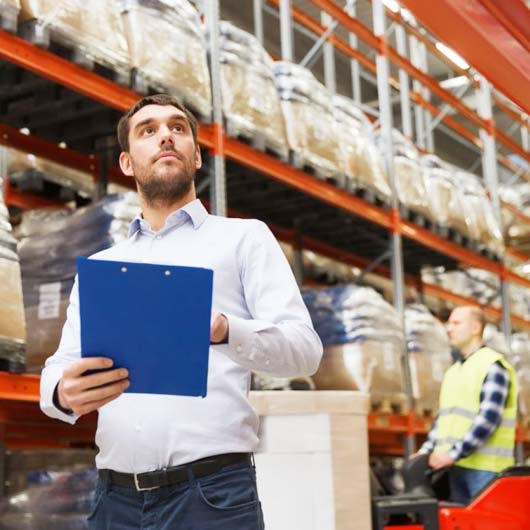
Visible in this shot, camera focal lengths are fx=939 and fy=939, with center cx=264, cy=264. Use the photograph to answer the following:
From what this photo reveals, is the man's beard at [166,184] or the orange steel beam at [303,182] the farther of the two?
the orange steel beam at [303,182]

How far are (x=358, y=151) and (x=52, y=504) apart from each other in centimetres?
387

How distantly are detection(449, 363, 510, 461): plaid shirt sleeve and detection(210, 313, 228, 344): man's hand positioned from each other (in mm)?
3632

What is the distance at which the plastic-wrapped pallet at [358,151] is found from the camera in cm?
715

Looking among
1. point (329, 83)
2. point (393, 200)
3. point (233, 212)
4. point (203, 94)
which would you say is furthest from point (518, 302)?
point (203, 94)

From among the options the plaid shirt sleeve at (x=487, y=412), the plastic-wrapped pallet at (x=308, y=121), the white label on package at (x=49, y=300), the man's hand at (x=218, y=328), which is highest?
the plastic-wrapped pallet at (x=308, y=121)

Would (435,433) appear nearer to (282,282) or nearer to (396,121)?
(282,282)

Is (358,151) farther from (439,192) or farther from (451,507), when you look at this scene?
(451,507)

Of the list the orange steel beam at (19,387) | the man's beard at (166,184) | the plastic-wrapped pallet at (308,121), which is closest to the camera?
the man's beard at (166,184)

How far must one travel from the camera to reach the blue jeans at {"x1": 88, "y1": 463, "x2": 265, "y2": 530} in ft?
7.30

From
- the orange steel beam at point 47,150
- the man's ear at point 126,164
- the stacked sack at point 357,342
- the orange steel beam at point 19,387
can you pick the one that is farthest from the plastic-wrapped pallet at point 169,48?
the man's ear at point 126,164

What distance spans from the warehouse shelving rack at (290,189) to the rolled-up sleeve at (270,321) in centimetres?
215

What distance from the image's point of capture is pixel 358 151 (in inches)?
289

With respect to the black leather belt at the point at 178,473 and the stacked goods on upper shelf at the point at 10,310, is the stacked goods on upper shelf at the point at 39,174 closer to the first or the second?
the stacked goods on upper shelf at the point at 10,310

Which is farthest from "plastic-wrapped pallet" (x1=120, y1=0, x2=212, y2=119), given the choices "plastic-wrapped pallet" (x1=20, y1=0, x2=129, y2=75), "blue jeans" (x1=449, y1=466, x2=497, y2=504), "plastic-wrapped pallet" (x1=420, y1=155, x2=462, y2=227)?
"plastic-wrapped pallet" (x1=420, y1=155, x2=462, y2=227)
